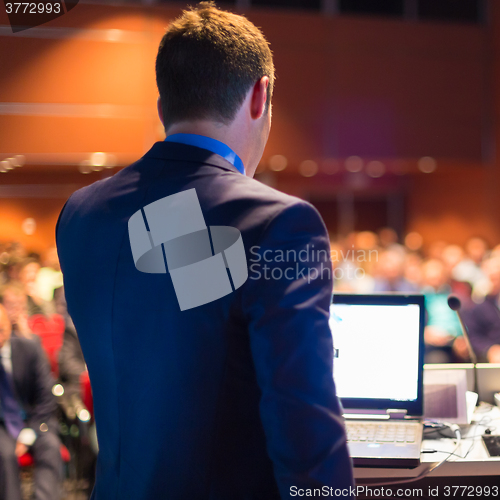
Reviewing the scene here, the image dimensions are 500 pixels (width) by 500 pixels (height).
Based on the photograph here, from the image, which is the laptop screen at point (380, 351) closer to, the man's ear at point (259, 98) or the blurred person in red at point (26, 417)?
the man's ear at point (259, 98)

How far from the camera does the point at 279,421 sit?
60 centimetres

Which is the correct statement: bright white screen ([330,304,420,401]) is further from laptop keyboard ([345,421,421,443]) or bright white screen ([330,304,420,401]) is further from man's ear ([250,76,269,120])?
man's ear ([250,76,269,120])

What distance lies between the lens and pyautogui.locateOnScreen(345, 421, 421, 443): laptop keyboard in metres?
1.45

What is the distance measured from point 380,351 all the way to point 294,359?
1.07 metres

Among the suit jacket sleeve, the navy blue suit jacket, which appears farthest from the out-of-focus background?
the suit jacket sleeve

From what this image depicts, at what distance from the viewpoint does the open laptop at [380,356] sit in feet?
5.16

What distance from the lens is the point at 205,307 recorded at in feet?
2.10

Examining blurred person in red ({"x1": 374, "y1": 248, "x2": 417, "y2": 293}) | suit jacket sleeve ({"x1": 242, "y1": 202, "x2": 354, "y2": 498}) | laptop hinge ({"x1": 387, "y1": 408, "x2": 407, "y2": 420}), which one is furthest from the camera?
blurred person in red ({"x1": 374, "y1": 248, "x2": 417, "y2": 293})

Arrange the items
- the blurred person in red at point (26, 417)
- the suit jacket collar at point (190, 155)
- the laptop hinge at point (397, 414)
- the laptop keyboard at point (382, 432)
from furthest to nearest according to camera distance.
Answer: the blurred person in red at point (26, 417)
the laptop hinge at point (397, 414)
the laptop keyboard at point (382, 432)
the suit jacket collar at point (190, 155)

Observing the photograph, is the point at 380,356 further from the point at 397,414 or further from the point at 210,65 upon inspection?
the point at 210,65

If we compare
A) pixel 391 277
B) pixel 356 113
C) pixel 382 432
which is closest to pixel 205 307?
pixel 382 432

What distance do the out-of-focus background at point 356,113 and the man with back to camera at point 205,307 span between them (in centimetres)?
344

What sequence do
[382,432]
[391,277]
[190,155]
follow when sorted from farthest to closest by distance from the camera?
[391,277]
[382,432]
[190,155]

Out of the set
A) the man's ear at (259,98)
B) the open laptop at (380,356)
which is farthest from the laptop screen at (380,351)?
the man's ear at (259,98)
